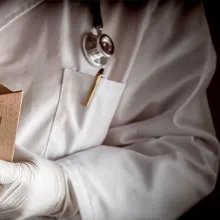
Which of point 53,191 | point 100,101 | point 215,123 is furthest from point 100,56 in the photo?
point 215,123

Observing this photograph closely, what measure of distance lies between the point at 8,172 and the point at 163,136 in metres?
0.27

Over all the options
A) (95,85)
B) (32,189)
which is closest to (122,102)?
(95,85)

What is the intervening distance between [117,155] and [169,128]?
96 millimetres

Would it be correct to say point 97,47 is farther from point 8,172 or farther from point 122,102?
point 8,172

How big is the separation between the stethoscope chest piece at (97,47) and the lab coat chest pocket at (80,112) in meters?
0.03

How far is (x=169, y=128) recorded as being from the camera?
604 mm

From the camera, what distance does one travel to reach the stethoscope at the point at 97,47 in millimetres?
543

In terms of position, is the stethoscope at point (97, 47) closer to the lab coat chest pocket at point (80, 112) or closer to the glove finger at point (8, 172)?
the lab coat chest pocket at point (80, 112)

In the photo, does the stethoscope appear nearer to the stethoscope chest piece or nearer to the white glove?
the stethoscope chest piece

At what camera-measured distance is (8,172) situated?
43 centimetres

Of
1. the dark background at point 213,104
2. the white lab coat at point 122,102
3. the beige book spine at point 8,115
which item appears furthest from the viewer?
the dark background at point 213,104

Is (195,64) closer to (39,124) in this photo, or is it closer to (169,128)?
(169,128)

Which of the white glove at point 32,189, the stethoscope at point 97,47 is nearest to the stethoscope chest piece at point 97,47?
the stethoscope at point 97,47

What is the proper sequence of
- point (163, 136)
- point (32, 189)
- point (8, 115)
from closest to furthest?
point (8, 115) < point (32, 189) < point (163, 136)
